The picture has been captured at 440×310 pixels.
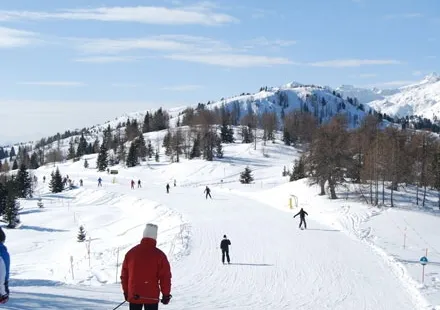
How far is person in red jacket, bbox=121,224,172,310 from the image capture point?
708 cm

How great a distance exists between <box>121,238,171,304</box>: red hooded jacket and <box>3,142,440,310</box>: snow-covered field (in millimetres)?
5208

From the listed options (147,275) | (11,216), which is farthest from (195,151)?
(147,275)

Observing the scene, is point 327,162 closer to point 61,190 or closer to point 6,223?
point 6,223

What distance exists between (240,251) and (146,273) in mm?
17000

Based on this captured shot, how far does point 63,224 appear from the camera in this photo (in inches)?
1698

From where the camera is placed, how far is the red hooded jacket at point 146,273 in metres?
7.08

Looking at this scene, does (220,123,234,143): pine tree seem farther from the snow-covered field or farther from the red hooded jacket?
the red hooded jacket

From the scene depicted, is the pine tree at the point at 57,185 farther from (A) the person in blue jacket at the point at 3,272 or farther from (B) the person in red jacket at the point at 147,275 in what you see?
(B) the person in red jacket at the point at 147,275

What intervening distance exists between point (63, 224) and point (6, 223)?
6.15m

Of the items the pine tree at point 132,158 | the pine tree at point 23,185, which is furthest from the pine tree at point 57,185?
the pine tree at point 132,158

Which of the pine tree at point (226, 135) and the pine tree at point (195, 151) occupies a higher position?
the pine tree at point (226, 135)

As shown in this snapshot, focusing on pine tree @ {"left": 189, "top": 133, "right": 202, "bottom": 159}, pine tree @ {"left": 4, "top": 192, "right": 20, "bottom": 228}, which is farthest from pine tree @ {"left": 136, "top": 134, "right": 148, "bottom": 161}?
pine tree @ {"left": 4, "top": 192, "right": 20, "bottom": 228}

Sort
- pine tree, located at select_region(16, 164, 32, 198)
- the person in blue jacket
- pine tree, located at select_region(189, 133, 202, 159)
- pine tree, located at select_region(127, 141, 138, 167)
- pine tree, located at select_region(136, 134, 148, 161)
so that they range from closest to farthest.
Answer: the person in blue jacket
pine tree, located at select_region(16, 164, 32, 198)
pine tree, located at select_region(127, 141, 138, 167)
pine tree, located at select_region(189, 133, 202, 159)
pine tree, located at select_region(136, 134, 148, 161)

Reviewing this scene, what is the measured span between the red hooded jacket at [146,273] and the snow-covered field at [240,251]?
5208 mm
